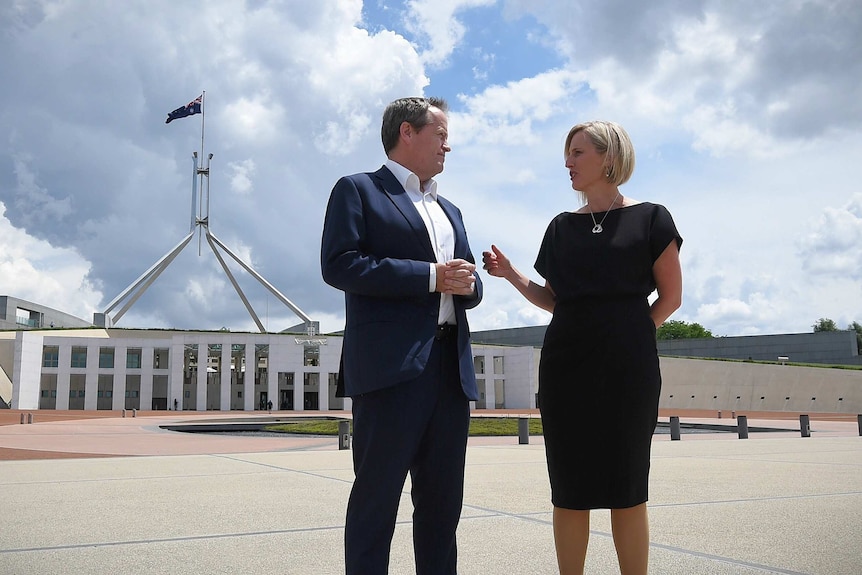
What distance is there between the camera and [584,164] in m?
2.99

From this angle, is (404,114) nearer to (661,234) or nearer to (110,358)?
(661,234)

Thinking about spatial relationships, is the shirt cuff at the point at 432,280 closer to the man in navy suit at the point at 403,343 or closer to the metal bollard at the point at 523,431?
the man in navy suit at the point at 403,343

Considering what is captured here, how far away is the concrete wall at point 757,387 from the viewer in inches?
1941

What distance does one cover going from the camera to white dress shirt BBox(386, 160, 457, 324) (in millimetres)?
2932

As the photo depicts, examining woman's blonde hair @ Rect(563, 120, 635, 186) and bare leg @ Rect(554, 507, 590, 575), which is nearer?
bare leg @ Rect(554, 507, 590, 575)

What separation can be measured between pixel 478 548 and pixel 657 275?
73.0 inches

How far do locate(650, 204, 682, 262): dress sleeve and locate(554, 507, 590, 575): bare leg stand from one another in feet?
3.25

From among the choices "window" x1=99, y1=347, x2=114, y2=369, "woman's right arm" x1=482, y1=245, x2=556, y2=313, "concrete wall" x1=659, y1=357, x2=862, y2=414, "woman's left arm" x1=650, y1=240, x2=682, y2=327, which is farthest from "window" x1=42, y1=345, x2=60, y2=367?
"woman's left arm" x1=650, y1=240, x2=682, y2=327

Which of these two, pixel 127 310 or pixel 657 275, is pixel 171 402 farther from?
pixel 657 275

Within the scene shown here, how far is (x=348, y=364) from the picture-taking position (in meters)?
2.77

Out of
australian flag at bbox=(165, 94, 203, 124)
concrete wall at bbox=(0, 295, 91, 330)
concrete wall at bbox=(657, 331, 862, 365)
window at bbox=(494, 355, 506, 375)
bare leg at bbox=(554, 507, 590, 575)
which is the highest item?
australian flag at bbox=(165, 94, 203, 124)

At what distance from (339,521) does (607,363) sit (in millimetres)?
2758

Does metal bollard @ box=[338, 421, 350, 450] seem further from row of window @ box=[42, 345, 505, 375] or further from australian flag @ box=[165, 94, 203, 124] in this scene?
australian flag @ box=[165, 94, 203, 124]

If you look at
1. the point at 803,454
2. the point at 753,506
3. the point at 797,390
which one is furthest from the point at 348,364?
the point at 797,390
